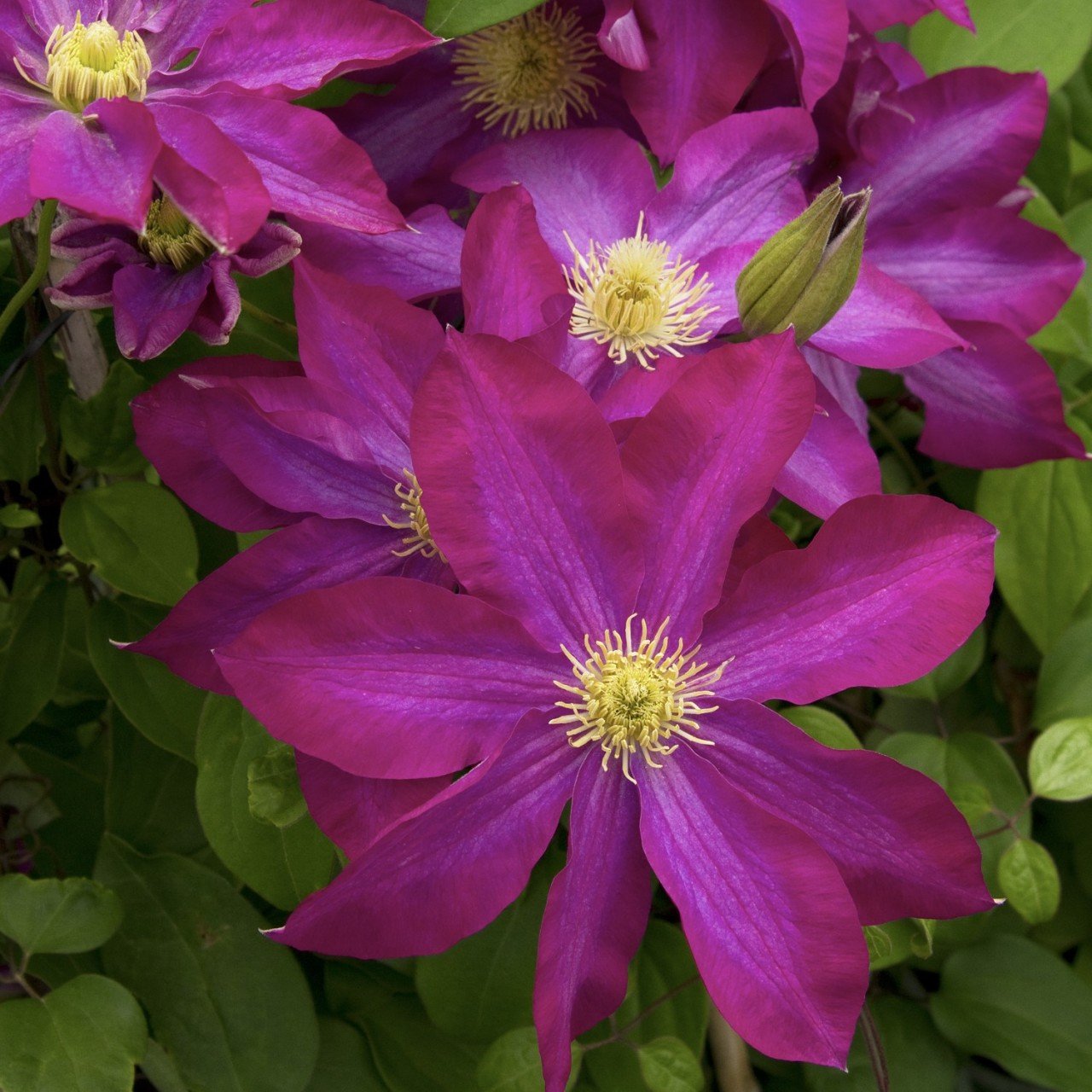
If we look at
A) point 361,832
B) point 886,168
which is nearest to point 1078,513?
point 886,168

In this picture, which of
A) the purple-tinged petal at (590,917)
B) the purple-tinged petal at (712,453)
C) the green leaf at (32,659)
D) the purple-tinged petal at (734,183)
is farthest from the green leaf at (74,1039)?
the purple-tinged petal at (734,183)

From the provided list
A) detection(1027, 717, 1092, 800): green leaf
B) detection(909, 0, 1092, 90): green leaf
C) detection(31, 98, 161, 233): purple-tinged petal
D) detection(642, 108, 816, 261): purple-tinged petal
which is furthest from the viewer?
detection(909, 0, 1092, 90): green leaf

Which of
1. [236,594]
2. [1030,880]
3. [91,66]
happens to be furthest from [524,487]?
[1030,880]

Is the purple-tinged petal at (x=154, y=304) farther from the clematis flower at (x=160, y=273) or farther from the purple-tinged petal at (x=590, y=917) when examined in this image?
the purple-tinged petal at (x=590, y=917)

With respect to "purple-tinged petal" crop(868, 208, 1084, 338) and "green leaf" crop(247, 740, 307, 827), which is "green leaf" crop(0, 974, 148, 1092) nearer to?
"green leaf" crop(247, 740, 307, 827)

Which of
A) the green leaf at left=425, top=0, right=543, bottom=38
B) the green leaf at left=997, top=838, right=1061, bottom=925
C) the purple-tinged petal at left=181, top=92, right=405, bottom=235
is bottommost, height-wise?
the green leaf at left=997, top=838, right=1061, bottom=925

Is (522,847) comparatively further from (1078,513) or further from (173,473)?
(1078,513)

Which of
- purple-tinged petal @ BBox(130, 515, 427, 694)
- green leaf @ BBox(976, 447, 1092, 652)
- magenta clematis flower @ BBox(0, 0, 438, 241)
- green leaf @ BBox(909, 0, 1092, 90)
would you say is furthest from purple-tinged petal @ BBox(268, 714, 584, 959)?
green leaf @ BBox(909, 0, 1092, 90)
